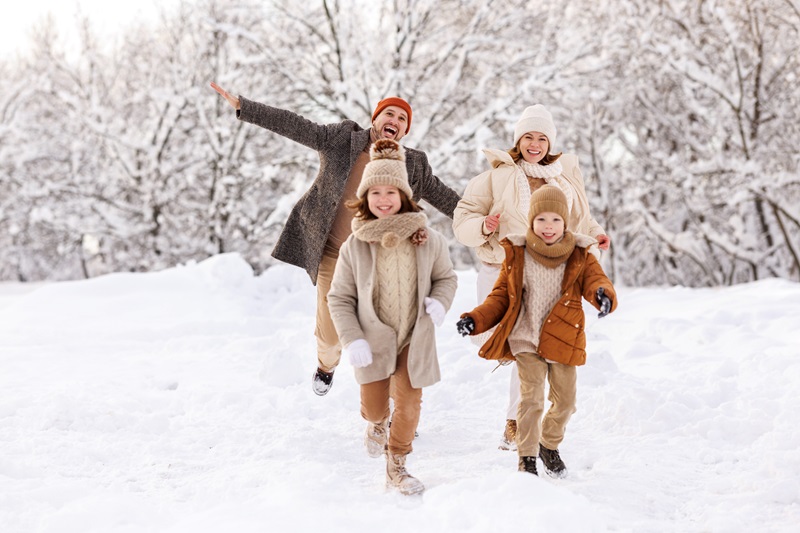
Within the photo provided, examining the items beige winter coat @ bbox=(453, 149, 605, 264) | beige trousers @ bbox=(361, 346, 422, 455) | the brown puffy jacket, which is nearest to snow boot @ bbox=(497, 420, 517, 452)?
the brown puffy jacket

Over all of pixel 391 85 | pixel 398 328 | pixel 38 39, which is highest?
pixel 38 39

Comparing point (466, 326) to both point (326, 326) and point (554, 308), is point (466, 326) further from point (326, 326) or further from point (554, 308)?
point (326, 326)

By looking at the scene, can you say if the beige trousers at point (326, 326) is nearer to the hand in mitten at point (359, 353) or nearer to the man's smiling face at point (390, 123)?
the man's smiling face at point (390, 123)

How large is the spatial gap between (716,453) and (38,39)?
68.4ft

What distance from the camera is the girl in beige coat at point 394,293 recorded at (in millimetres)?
2873

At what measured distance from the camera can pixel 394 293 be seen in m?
2.93

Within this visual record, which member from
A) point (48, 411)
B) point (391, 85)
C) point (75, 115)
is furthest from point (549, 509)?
point (75, 115)

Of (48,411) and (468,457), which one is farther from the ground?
(48,411)

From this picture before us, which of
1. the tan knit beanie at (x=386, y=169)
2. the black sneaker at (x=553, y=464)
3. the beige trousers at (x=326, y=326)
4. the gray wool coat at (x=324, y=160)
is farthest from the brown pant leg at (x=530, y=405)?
the gray wool coat at (x=324, y=160)

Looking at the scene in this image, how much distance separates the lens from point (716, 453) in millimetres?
3350

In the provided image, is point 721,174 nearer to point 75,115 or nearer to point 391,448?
point 391,448

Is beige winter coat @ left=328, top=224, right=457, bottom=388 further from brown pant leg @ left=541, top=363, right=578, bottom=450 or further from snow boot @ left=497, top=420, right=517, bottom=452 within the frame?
snow boot @ left=497, top=420, right=517, bottom=452

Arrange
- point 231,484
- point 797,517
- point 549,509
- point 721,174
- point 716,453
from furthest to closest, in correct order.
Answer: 1. point 721,174
2. point 716,453
3. point 231,484
4. point 797,517
5. point 549,509

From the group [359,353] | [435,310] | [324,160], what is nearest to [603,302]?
[435,310]
